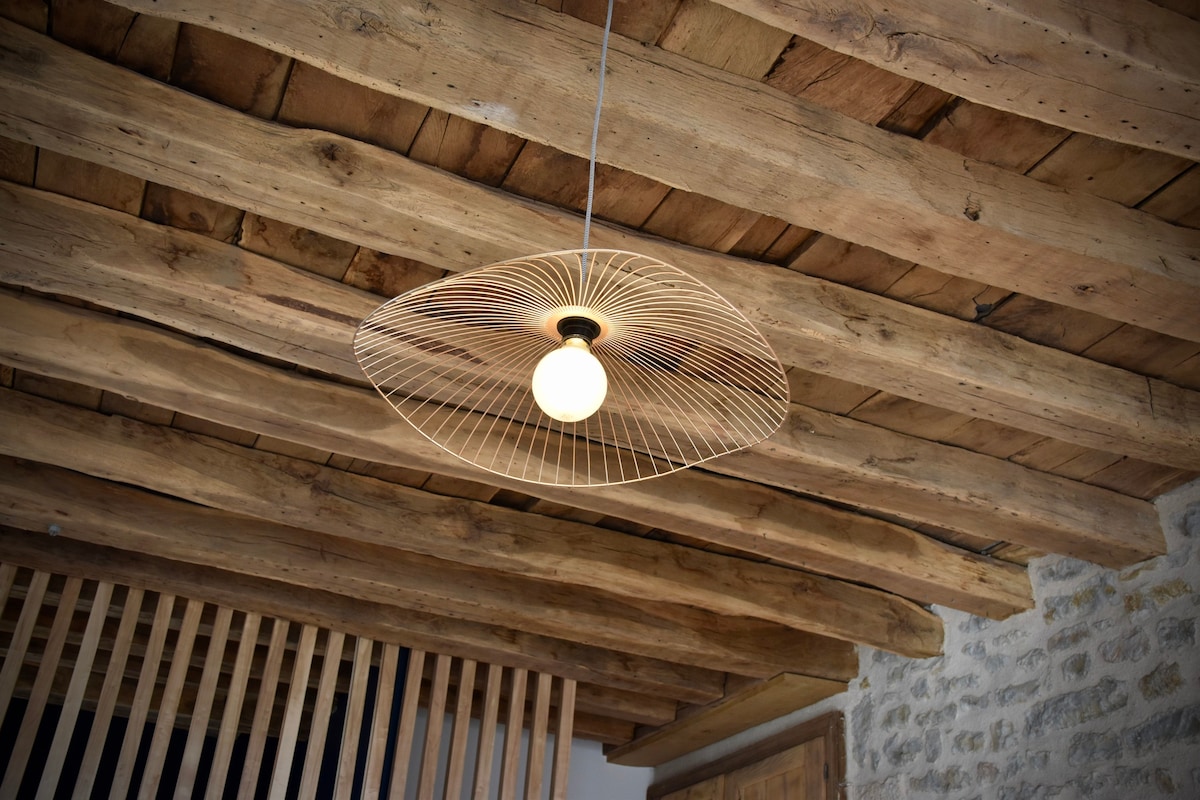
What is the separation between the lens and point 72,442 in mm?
3297

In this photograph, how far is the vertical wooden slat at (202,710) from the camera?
4.15m

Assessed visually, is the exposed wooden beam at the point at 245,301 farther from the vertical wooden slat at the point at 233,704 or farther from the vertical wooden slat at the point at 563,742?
the vertical wooden slat at the point at 563,742

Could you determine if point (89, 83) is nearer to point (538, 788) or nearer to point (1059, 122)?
point (1059, 122)

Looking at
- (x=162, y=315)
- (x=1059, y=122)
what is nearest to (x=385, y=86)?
(x=162, y=315)

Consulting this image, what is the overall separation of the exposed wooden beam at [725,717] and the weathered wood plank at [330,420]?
982mm

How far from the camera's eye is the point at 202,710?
4223mm

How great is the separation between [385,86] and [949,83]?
1.08 m

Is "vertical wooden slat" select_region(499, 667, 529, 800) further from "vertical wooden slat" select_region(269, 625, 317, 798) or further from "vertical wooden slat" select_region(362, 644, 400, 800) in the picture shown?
"vertical wooden slat" select_region(269, 625, 317, 798)

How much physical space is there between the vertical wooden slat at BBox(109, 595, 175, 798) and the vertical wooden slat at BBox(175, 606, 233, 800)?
0.17 m

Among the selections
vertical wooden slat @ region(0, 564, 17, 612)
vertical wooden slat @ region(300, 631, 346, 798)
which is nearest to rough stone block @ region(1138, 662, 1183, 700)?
vertical wooden slat @ region(300, 631, 346, 798)

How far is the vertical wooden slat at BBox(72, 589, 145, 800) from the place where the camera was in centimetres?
400

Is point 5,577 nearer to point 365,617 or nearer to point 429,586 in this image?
point 365,617

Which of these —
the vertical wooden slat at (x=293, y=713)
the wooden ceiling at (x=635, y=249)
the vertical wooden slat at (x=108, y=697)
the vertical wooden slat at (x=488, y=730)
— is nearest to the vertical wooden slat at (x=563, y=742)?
the vertical wooden slat at (x=488, y=730)

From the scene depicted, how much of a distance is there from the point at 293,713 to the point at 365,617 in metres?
0.47
